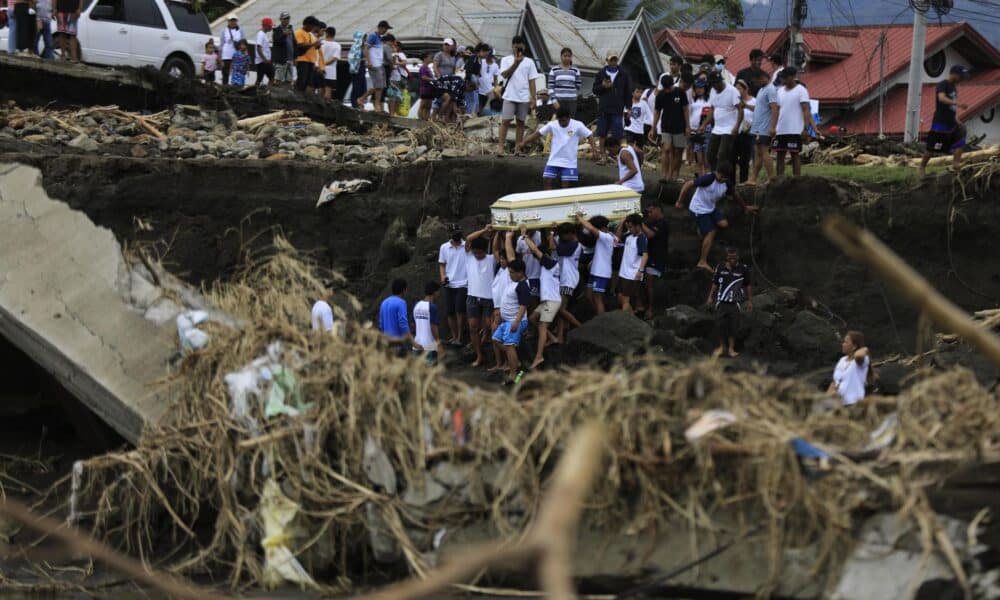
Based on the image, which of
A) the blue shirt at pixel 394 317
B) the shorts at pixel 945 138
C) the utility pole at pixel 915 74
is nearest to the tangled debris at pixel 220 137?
the blue shirt at pixel 394 317

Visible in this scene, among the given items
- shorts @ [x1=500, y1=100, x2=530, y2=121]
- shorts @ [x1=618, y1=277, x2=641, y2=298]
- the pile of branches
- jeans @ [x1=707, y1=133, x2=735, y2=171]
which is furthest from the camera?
shorts @ [x1=500, y1=100, x2=530, y2=121]

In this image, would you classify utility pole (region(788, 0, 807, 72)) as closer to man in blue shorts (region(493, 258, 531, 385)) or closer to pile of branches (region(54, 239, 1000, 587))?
man in blue shorts (region(493, 258, 531, 385))

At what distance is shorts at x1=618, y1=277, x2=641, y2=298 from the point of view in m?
16.7

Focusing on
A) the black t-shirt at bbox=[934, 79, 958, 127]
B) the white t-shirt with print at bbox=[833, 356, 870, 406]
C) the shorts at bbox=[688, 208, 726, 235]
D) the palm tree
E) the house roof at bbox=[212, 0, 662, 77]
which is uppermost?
the palm tree

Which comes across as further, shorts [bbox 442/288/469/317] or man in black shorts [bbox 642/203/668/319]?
shorts [bbox 442/288/469/317]

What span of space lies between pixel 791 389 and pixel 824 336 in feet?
25.7

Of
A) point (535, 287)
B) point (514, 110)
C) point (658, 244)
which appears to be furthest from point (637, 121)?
point (535, 287)

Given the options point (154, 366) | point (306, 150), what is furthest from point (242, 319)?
point (306, 150)

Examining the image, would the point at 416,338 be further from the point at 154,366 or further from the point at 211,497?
the point at 211,497

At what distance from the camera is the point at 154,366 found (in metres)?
11.1

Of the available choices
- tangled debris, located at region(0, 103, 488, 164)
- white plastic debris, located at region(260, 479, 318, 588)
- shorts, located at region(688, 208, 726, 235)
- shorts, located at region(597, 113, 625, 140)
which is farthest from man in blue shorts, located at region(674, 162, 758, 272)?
white plastic debris, located at region(260, 479, 318, 588)

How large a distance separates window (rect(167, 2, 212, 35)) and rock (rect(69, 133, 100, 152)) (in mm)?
4260

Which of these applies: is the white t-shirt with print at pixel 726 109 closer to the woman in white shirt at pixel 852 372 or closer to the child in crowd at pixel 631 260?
the child in crowd at pixel 631 260

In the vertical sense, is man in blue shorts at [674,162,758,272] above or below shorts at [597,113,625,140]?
below
